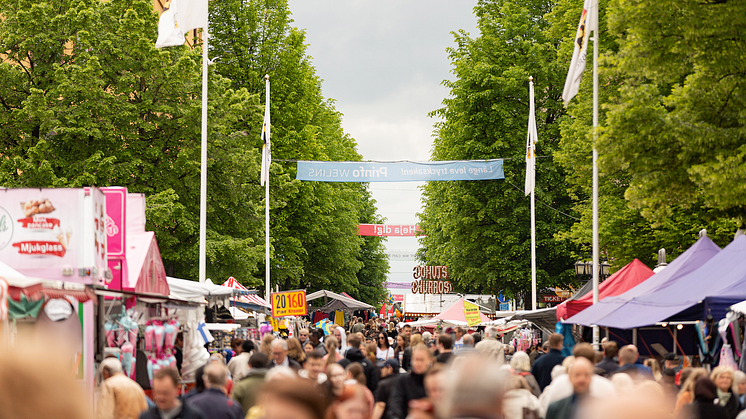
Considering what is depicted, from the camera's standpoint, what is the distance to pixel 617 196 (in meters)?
27.1

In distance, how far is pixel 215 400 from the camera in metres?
7.40

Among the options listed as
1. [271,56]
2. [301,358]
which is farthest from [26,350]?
[271,56]

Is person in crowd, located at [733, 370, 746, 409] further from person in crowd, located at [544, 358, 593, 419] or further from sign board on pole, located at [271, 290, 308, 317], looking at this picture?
sign board on pole, located at [271, 290, 308, 317]

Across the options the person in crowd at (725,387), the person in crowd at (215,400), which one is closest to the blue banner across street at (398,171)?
the person in crowd at (725,387)

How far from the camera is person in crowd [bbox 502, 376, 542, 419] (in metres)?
8.59

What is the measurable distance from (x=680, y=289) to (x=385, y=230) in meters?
50.8

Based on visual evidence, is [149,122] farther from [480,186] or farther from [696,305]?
[696,305]

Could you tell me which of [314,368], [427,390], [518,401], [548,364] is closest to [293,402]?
[427,390]

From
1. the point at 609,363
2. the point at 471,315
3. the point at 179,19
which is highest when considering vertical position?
the point at 179,19

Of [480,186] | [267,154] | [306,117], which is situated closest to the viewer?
[267,154]

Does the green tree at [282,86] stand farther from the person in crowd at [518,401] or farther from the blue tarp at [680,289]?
the person in crowd at [518,401]

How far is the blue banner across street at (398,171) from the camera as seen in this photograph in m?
30.7

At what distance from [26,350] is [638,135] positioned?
1529 centimetres

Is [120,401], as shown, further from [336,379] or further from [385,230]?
[385,230]
